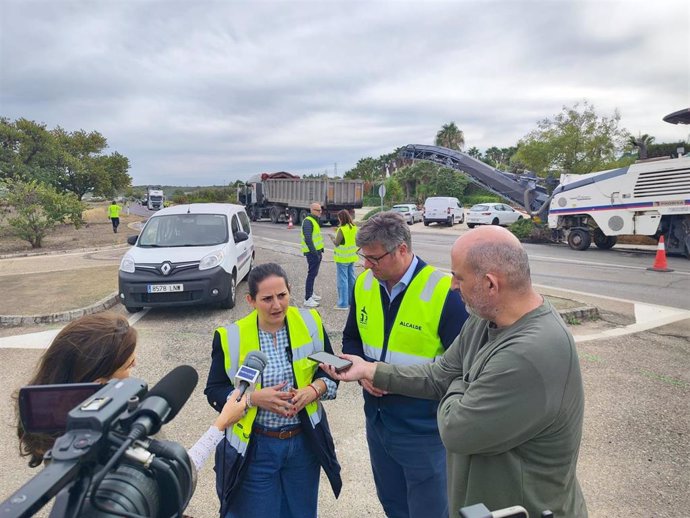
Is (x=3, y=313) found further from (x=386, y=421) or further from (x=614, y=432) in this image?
(x=614, y=432)

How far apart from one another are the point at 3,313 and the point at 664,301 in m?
11.1

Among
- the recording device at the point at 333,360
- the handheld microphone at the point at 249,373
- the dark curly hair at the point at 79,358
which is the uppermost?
the dark curly hair at the point at 79,358

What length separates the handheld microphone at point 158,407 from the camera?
0.96m

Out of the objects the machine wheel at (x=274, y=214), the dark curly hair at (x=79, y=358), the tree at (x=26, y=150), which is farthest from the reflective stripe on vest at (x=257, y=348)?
the tree at (x=26, y=150)

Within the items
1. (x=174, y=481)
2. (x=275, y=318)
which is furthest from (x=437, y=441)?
(x=174, y=481)

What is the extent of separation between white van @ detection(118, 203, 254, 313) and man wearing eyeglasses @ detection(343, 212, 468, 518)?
493cm

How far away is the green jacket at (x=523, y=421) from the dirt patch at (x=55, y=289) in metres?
7.36

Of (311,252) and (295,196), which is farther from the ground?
(295,196)

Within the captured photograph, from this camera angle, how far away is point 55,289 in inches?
338

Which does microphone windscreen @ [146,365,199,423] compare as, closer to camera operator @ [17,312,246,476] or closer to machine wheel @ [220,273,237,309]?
camera operator @ [17,312,246,476]

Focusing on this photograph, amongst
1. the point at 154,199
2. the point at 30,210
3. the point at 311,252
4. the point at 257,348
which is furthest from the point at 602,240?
the point at 154,199

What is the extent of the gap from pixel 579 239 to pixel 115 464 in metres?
16.7

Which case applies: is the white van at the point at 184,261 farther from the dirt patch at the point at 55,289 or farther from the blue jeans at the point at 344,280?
the blue jeans at the point at 344,280

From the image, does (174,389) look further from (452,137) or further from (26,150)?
(452,137)
